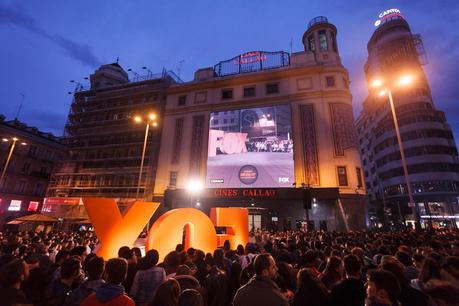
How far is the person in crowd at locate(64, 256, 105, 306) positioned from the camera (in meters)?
3.43

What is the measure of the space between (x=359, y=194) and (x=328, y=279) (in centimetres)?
2651

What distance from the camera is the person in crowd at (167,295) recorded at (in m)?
3.13

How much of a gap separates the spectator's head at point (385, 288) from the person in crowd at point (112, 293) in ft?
10.0

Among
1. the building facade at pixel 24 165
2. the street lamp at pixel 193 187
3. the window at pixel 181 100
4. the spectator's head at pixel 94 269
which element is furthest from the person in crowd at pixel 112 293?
the building facade at pixel 24 165

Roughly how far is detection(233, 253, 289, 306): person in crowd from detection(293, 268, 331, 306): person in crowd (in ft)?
1.81

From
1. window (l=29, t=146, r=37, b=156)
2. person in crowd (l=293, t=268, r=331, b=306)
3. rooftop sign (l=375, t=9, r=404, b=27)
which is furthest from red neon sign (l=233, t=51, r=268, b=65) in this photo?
rooftop sign (l=375, t=9, r=404, b=27)

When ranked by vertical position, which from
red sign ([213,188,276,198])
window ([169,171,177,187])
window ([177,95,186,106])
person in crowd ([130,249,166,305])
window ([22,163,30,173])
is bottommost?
person in crowd ([130,249,166,305])

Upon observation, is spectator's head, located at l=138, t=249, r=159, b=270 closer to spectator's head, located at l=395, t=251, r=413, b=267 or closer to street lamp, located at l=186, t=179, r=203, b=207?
spectator's head, located at l=395, t=251, r=413, b=267

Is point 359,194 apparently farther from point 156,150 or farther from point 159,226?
point 156,150

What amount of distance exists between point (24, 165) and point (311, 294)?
162 feet

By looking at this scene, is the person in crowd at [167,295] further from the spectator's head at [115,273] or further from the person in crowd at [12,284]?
the person in crowd at [12,284]

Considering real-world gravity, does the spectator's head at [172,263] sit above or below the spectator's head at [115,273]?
below

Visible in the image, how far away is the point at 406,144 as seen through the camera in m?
46.3

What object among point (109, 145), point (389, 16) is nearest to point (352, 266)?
point (109, 145)
